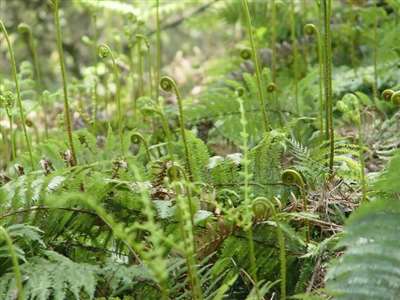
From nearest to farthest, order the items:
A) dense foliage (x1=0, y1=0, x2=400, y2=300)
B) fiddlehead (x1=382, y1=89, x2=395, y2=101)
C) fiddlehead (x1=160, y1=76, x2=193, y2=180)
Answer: dense foliage (x1=0, y1=0, x2=400, y2=300), fiddlehead (x1=160, y1=76, x2=193, y2=180), fiddlehead (x1=382, y1=89, x2=395, y2=101)

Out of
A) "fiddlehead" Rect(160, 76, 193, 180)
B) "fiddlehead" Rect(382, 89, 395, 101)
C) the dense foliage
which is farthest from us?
"fiddlehead" Rect(382, 89, 395, 101)

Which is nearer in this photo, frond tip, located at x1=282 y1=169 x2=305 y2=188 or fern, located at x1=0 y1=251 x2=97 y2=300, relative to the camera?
fern, located at x1=0 y1=251 x2=97 y2=300

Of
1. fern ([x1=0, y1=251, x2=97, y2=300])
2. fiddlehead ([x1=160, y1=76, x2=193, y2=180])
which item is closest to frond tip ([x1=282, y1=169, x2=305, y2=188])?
fiddlehead ([x1=160, y1=76, x2=193, y2=180])

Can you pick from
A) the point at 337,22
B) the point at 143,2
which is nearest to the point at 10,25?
the point at 143,2

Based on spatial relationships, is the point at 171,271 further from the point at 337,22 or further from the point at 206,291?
the point at 337,22

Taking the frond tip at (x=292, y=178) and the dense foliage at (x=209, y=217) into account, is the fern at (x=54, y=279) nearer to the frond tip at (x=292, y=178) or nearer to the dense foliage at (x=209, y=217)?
the dense foliage at (x=209, y=217)

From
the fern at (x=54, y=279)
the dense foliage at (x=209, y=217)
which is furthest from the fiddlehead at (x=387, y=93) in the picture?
the fern at (x=54, y=279)

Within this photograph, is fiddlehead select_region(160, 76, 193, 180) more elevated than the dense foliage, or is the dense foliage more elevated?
fiddlehead select_region(160, 76, 193, 180)

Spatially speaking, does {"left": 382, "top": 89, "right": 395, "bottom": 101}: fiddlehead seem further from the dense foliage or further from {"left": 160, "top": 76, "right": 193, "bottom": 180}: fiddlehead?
{"left": 160, "top": 76, "right": 193, "bottom": 180}: fiddlehead

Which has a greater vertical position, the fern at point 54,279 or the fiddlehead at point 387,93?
the fiddlehead at point 387,93

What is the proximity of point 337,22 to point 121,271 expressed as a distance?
72.4 inches

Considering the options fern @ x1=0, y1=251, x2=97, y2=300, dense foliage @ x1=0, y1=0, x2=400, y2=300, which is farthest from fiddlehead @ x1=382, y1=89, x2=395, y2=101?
fern @ x1=0, y1=251, x2=97, y2=300

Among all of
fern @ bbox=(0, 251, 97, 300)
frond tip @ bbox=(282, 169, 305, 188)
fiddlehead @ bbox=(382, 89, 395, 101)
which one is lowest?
fern @ bbox=(0, 251, 97, 300)

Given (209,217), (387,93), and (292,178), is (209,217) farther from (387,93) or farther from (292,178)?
(387,93)
